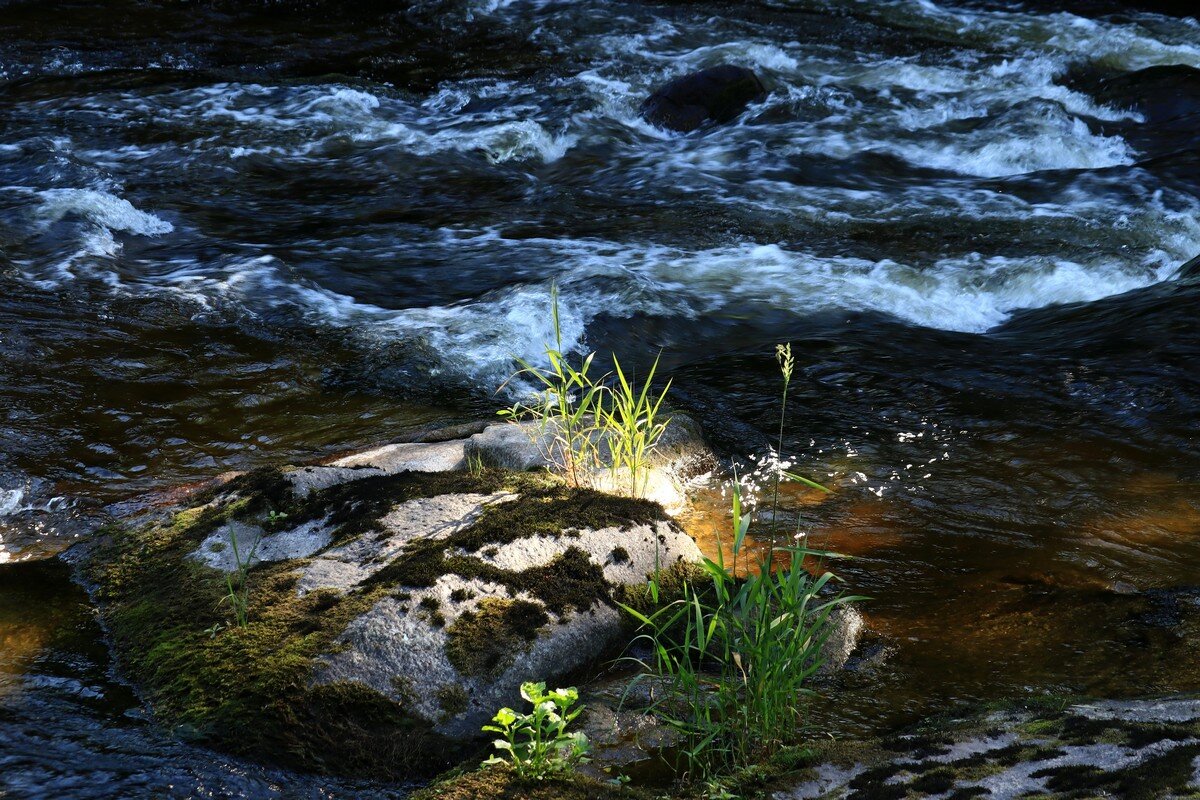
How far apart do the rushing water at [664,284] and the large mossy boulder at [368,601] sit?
0.19 m

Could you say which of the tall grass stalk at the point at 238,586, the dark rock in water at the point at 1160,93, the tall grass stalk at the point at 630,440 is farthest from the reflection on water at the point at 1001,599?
the dark rock in water at the point at 1160,93

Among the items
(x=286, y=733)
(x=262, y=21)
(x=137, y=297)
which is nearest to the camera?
(x=286, y=733)

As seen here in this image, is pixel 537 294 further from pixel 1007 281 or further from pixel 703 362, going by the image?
pixel 1007 281

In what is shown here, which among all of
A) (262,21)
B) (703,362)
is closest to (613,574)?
(703,362)

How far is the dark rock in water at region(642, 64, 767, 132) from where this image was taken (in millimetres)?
11062

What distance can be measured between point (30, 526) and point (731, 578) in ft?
9.44

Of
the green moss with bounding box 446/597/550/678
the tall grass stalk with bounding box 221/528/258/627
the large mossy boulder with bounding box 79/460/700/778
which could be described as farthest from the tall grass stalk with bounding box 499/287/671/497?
the tall grass stalk with bounding box 221/528/258/627

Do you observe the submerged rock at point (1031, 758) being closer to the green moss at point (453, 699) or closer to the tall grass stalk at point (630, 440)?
the green moss at point (453, 699)

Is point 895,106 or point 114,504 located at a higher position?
point 895,106

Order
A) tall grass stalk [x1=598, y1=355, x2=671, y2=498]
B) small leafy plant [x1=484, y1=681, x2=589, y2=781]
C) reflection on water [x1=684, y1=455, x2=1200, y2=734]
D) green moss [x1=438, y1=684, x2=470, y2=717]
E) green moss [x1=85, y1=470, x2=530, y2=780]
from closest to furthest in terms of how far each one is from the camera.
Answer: small leafy plant [x1=484, y1=681, x2=589, y2=781] < green moss [x1=85, y1=470, x2=530, y2=780] < green moss [x1=438, y1=684, x2=470, y2=717] < reflection on water [x1=684, y1=455, x2=1200, y2=734] < tall grass stalk [x1=598, y1=355, x2=671, y2=498]

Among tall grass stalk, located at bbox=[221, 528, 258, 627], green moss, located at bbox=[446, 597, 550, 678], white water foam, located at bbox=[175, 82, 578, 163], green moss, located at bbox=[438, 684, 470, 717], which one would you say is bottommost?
green moss, located at bbox=[438, 684, 470, 717]

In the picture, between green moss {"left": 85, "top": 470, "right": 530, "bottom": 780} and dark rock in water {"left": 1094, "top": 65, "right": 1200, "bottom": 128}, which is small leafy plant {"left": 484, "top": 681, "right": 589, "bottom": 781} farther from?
dark rock in water {"left": 1094, "top": 65, "right": 1200, "bottom": 128}

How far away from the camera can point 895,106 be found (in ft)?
37.0

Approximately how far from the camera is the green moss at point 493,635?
309 centimetres
